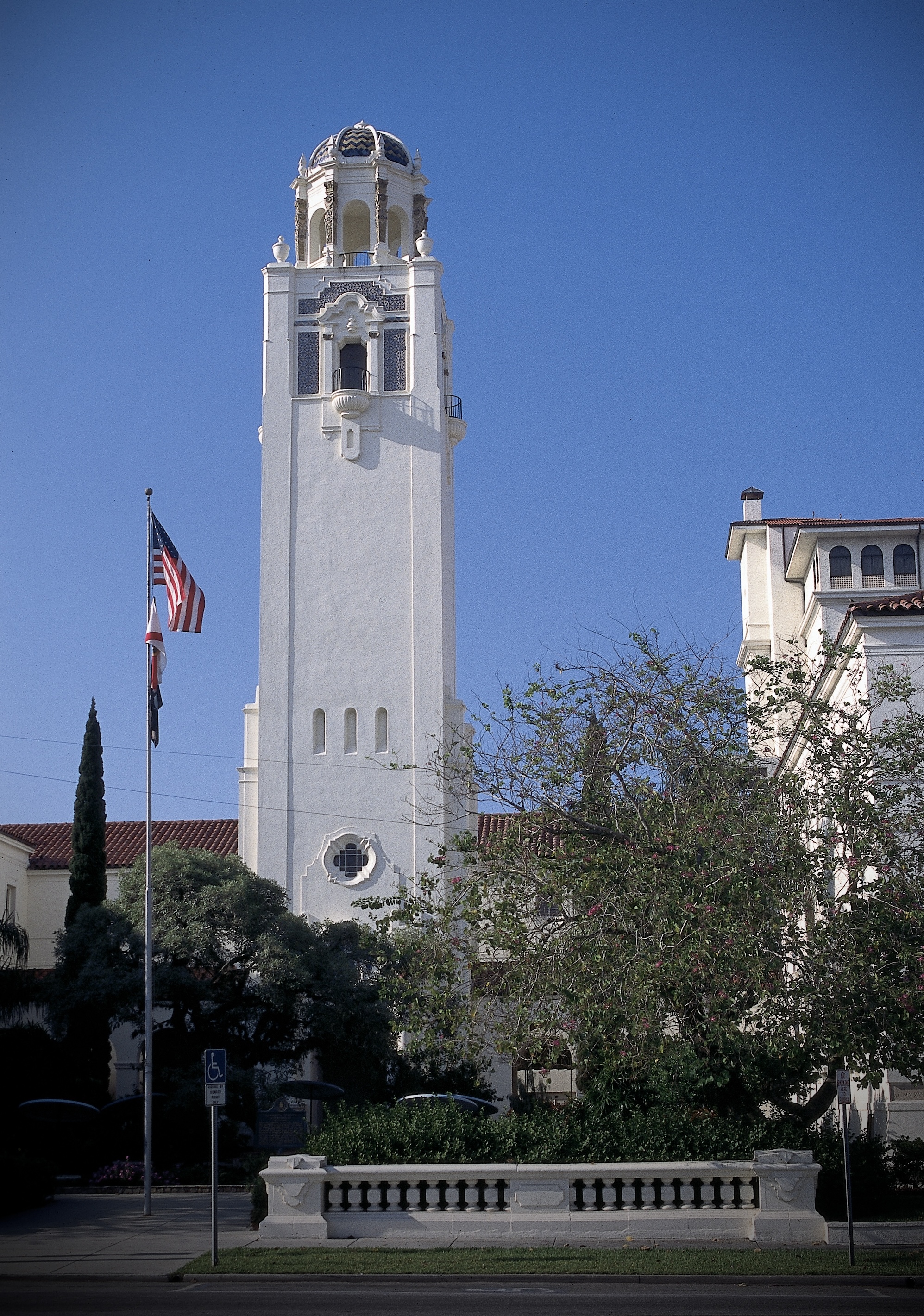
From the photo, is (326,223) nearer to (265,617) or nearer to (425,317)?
(425,317)

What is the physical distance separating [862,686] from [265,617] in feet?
81.3

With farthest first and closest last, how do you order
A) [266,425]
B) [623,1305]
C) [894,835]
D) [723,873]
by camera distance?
[266,425], [894,835], [723,873], [623,1305]

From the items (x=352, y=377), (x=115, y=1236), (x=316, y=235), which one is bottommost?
(x=115, y=1236)

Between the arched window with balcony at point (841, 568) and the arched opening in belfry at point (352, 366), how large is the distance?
730 inches

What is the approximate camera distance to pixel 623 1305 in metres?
16.2

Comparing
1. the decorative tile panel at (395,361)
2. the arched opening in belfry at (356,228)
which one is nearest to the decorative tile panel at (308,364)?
the decorative tile panel at (395,361)

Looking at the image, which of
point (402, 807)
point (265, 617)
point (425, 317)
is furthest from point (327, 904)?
point (425, 317)

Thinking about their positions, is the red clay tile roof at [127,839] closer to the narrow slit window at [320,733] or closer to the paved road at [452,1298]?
the narrow slit window at [320,733]

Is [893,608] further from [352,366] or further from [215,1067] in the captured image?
[352,366]

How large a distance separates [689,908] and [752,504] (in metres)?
33.7

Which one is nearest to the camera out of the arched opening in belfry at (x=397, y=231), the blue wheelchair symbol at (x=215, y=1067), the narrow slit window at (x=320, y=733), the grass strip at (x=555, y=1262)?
the grass strip at (x=555, y=1262)

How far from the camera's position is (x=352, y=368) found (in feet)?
173

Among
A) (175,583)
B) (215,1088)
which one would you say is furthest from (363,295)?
→ (215,1088)

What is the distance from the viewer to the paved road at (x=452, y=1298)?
16.0 meters
